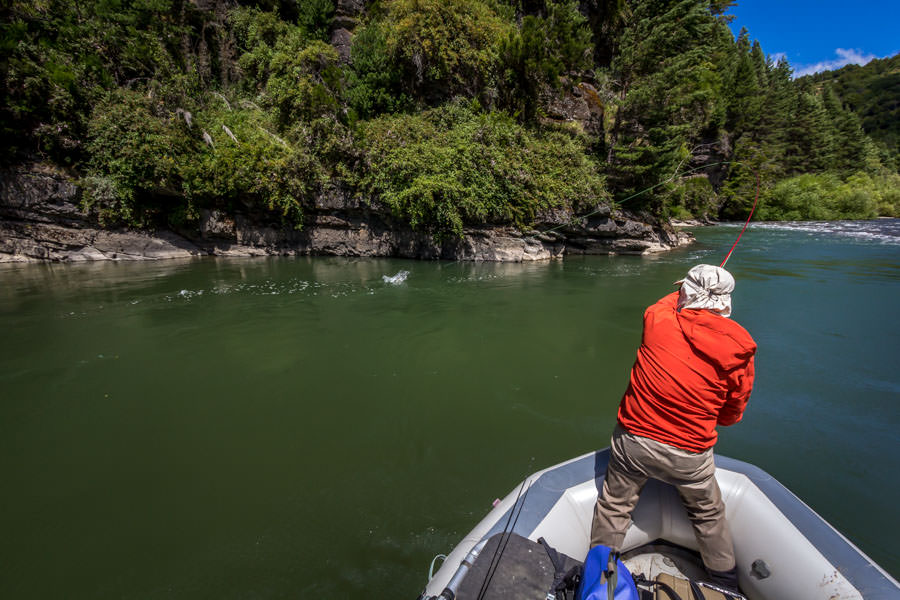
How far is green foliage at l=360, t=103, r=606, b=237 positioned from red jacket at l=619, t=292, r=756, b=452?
37.5ft

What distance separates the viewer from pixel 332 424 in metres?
3.93

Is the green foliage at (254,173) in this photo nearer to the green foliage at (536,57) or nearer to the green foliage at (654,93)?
the green foliage at (536,57)

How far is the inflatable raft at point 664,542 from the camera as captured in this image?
164 cm

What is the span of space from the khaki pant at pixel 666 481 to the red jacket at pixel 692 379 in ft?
0.24

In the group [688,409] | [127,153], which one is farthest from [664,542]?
[127,153]

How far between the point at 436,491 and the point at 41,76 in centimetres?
1766

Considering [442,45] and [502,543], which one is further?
[442,45]

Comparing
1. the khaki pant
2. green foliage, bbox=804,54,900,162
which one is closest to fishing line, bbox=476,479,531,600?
the khaki pant

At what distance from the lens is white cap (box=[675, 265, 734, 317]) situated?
195 cm

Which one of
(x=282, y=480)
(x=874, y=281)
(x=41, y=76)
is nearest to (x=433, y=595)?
(x=282, y=480)

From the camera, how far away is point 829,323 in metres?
6.94

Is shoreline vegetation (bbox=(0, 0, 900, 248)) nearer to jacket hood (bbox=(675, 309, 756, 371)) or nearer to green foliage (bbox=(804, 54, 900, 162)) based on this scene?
jacket hood (bbox=(675, 309, 756, 371))

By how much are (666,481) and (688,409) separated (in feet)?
1.47

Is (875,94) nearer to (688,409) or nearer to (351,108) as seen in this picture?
(351,108)
